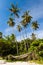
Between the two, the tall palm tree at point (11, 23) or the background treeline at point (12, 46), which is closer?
the background treeline at point (12, 46)

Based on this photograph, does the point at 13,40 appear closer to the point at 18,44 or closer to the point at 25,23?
the point at 18,44

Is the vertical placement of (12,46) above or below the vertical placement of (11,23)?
below

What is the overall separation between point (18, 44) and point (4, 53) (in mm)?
8853

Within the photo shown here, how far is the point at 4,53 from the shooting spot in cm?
6297

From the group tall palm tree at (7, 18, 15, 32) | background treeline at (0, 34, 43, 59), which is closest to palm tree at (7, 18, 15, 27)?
tall palm tree at (7, 18, 15, 32)

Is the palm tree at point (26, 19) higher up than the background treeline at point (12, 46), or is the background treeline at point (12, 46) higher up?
the palm tree at point (26, 19)

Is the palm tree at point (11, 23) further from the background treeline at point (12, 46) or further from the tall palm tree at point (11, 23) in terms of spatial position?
the background treeline at point (12, 46)

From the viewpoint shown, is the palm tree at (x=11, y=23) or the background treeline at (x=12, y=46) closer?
the background treeline at (x=12, y=46)

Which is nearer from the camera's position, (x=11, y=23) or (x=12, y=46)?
(x=11, y=23)

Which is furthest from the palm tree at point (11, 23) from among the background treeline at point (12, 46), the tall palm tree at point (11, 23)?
the background treeline at point (12, 46)

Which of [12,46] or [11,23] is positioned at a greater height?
[11,23]

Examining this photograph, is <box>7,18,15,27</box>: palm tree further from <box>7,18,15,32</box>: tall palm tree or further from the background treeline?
the background treeline

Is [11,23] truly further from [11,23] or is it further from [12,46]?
[12,46]

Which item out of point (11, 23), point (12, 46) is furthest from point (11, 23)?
point (12, 46)
